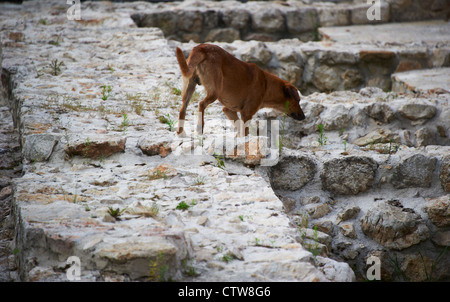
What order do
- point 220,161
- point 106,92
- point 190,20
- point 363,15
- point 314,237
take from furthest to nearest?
point 363,15 → point 190,20 → point 106,92 → point 220,161 → point 314,237

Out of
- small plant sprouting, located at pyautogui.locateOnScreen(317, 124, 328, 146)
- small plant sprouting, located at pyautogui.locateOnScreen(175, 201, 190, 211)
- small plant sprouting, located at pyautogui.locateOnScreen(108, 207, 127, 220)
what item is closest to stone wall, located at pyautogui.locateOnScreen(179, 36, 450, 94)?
small plant sprouting, located at pyautogui.locateOnScreen(317, 124, 328, 146)

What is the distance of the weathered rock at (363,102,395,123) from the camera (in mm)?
5578

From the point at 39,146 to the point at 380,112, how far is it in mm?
3355

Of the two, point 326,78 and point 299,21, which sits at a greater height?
point 299,21

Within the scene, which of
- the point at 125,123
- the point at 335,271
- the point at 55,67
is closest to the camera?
the point at 335,271

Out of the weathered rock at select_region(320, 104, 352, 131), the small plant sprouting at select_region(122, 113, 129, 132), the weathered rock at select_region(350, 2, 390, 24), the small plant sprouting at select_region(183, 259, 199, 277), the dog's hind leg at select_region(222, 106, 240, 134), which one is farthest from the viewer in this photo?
the weathered rock at select_region(350, 2, 390, 24)

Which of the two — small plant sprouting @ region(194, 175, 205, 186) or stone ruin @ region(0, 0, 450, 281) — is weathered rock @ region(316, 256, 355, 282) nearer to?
stone ruin @ region(0, 0, 450, 281)

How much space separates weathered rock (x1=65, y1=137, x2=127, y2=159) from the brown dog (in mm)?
538

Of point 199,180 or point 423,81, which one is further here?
point 423,81

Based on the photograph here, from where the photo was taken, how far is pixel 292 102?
16.7 feet

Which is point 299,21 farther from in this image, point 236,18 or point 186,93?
point 186,93

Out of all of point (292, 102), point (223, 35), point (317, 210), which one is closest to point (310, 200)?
point (317, 210)

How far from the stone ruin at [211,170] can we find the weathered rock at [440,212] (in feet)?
0.04

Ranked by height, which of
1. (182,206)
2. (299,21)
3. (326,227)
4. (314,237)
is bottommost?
(326,227)
